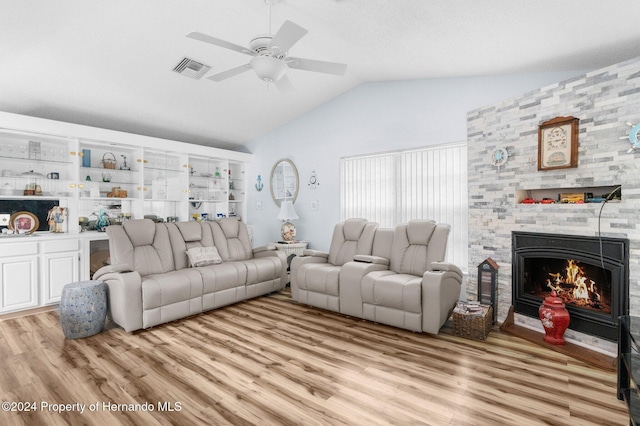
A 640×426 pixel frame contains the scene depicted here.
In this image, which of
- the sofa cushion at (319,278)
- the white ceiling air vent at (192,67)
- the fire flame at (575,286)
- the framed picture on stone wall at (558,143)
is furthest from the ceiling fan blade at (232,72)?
the fire flame at (575,286)

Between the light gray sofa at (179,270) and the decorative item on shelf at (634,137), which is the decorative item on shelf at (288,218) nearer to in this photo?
the light gray sofa at (179,270)

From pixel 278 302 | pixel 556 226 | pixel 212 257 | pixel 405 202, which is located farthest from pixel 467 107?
pixel 212 257

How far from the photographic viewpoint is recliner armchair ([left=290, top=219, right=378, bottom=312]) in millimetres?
3908

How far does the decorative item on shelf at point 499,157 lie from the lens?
347 cm

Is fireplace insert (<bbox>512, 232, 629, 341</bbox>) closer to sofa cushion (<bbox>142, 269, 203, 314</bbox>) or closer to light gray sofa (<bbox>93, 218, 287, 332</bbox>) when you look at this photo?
light gray sofa (<bbox>93, 218, 287, 332</bbox>)

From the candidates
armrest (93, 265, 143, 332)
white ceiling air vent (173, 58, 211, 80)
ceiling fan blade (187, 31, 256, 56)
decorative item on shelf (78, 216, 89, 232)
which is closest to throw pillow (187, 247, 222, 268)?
armrest (93, 265, 143, 332)

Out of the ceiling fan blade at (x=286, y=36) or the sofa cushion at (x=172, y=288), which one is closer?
the ceiling fan blade at (x=286, y=36)

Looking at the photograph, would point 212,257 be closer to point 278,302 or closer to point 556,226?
point 278,302

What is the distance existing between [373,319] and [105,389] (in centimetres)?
243

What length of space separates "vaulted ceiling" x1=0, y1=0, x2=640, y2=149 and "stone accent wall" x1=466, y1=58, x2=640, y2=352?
15.4 inches

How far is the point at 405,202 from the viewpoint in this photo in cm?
473

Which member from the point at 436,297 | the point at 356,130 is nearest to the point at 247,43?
the point at 356,130

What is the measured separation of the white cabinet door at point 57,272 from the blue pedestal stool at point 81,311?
49.3 inches

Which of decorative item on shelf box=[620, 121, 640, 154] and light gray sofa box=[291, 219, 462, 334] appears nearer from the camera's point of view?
decorative item on shelf box=[620, 121, 640, 154]
